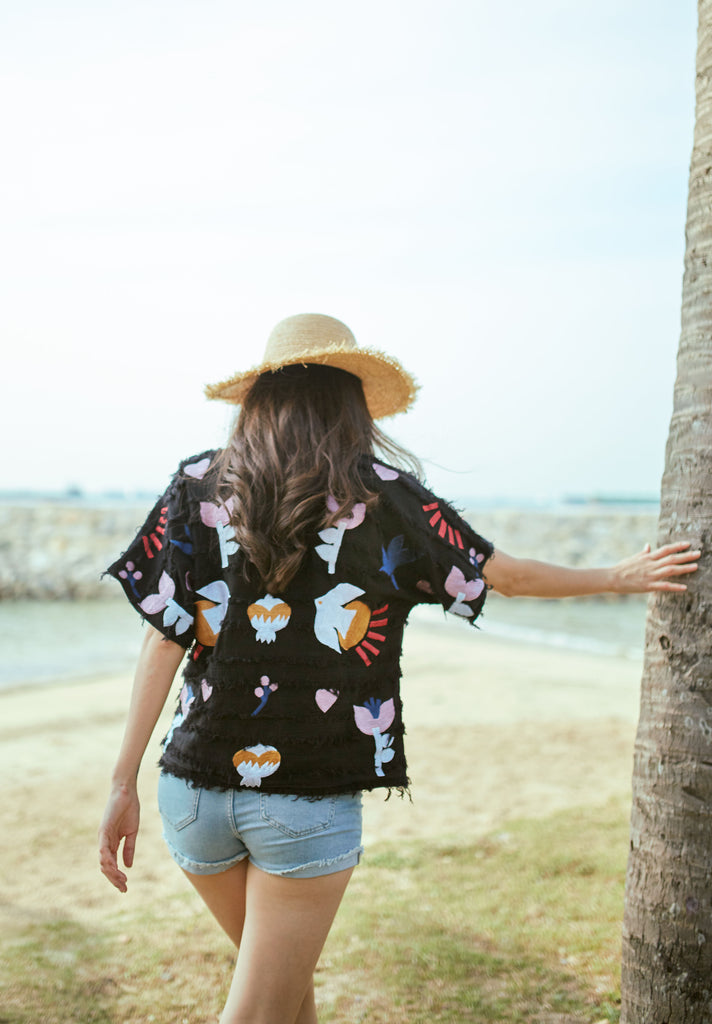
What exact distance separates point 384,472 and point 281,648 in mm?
456

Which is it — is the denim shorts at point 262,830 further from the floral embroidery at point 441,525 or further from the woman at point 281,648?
the floral embroidery at point 441,525

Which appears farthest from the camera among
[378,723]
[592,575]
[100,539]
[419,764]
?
[100,539]

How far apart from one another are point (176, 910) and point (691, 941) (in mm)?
2483

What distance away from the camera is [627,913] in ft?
7.71

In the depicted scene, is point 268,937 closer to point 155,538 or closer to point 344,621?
point 344,621

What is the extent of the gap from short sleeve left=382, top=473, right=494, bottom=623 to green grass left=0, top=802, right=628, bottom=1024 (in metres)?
1.68

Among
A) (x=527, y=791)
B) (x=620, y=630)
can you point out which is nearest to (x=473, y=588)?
(x=527, y=791)

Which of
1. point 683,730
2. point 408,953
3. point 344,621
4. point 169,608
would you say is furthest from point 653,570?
point 408,953

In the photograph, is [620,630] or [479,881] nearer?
[479,881]

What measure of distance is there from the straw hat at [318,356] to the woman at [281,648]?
21 mm

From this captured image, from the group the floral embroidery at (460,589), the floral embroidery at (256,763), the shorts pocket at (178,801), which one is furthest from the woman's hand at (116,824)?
the floral embroidery at (460,589)

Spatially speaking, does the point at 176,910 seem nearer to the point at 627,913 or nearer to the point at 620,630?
the point at 627,913

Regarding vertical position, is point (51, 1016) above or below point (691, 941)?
below

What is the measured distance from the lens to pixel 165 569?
6.46 feet
